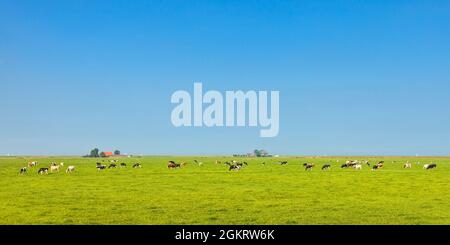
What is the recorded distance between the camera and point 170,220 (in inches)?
639

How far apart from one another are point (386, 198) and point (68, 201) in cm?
1602

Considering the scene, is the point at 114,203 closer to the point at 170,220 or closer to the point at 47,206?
the point at 47,206
